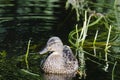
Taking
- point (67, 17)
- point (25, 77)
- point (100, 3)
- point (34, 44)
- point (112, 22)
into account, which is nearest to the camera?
point (25, 77)

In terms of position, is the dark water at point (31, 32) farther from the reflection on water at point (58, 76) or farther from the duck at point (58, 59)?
the duck at point (58, 59)

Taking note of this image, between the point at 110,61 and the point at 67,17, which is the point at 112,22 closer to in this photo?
the point at 67,17

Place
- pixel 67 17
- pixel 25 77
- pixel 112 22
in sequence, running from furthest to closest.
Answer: pixel 67 17
pixel 112 22
pixel 25 77

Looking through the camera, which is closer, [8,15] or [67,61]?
[67,61]

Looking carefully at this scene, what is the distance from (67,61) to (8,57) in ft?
3.48

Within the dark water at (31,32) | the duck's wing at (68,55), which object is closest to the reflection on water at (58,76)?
the dark water at (31,32)

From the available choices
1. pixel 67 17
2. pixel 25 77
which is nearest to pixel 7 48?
pixel 25 77

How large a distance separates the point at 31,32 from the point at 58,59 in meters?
1.98

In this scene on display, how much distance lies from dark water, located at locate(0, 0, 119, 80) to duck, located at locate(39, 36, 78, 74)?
0.17 meters

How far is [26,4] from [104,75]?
5.52m

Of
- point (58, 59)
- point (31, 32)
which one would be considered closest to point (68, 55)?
point (58, 59)

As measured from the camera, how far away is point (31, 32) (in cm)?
1082

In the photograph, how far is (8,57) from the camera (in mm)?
8922

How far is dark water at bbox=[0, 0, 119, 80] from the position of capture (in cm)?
838
